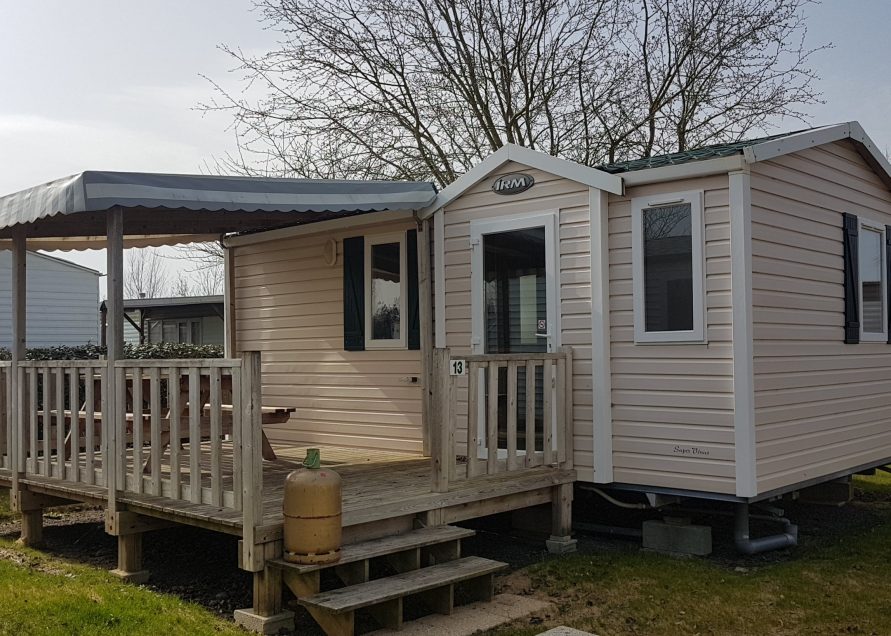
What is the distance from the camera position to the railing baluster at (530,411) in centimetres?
597

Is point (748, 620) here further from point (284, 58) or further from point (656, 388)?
point (284, 58)

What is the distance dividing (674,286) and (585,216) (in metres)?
0.81

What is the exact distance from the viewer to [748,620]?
183 inches

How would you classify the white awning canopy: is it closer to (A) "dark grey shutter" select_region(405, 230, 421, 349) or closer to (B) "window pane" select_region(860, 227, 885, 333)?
(A) "dark grey shutter" select_region(405, 230, 421, 349)

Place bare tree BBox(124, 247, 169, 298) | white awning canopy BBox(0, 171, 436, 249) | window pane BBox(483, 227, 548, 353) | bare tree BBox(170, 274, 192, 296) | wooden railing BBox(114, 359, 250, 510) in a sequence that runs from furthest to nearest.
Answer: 1. bare tree BBox(124, 247, 169, 298)
2. bare tree BBox(170, 274, 192, 296)
3. window pane BBox(483, 227, 548, 353)
4. white awning canopy BBox(0, 171, 436, 249)
5. wooden railing BBox(114, 359, 250, 510)

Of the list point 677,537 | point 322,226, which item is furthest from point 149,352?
point 677,537

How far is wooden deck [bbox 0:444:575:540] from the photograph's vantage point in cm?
484

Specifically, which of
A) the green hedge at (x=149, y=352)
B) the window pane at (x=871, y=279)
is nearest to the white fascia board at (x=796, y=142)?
the window pane at (x=871, y=279)

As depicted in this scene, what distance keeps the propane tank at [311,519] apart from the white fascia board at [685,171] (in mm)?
2988

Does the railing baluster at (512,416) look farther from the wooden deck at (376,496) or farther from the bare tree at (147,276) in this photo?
the bare tree at (147,276)

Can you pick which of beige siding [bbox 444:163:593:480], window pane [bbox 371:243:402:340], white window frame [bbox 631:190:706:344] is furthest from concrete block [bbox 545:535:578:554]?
window pane [bbox 371:243:402:340]

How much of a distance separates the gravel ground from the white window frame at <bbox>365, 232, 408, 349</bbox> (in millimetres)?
1651

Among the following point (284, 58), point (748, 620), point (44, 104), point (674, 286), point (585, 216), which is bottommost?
point (748, 620)

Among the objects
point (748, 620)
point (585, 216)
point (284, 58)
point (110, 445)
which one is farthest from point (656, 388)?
point (284, 58)
